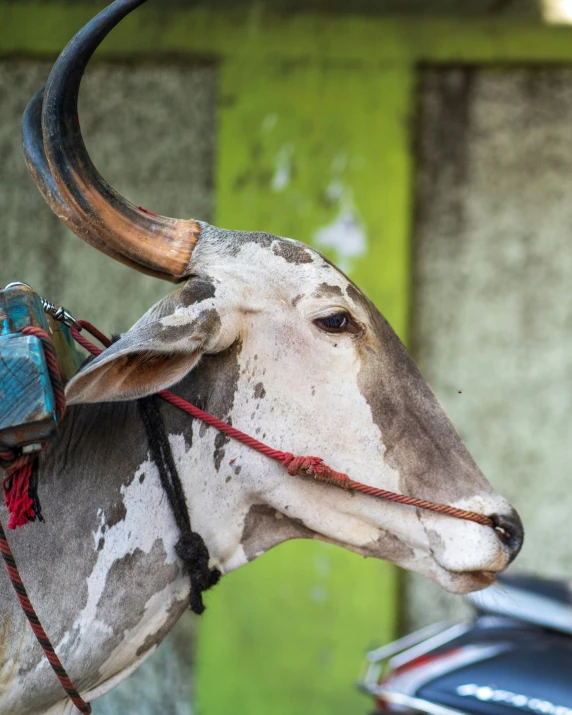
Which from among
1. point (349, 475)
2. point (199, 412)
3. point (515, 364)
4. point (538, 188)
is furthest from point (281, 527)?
point (538, 188)

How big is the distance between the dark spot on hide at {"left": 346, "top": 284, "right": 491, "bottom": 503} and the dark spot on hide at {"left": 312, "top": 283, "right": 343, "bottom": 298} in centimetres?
4

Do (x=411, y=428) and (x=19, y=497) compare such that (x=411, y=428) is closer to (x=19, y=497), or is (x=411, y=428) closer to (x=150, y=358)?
(x=150, y=358)

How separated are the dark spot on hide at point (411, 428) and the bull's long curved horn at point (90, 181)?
1.65 feet

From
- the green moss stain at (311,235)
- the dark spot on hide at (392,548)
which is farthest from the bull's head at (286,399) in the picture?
the green moss stain at (311,235)

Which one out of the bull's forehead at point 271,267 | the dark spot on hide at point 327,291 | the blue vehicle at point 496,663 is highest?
the bull's forehead at point 271,267

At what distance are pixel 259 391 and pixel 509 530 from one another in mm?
718

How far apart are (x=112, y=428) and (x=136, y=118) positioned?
3406 millimetres

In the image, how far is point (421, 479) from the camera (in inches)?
84.3

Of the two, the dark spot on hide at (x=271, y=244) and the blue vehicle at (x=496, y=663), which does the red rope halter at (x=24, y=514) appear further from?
the blue vehicle at (x=496, y=663)

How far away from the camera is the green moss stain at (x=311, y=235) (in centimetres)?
493

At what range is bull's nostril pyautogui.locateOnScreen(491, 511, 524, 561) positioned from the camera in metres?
2.14

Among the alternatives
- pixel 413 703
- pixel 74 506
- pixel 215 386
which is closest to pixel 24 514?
pixel 74 506

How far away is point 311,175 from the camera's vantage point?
5086mm

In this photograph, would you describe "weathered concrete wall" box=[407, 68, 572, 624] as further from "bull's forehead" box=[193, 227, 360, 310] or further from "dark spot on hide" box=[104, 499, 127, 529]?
"dark spot on hide" box=[104, 499, 127, 529]
